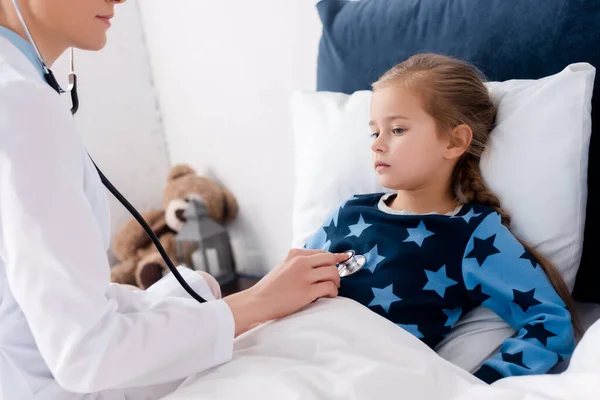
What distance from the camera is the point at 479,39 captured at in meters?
1.04

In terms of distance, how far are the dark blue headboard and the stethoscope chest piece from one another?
369 millimetres

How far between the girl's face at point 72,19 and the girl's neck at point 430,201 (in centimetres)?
60

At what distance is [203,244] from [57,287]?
1307 millimetres

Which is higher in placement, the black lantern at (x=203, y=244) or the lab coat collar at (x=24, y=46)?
the lab coat collar at (x=24, y=46)

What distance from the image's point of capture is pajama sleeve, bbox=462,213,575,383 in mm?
810

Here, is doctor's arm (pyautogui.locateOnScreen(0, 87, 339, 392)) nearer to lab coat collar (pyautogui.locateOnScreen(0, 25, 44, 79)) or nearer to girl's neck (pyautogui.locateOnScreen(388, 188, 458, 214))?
lab coat collar (pyautogui.locateOnScreen(0, 25, 44, 79))

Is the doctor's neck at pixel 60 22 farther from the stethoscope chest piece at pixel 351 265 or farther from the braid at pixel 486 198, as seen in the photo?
the braid at pixel 486 198

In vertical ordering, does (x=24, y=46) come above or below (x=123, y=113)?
above

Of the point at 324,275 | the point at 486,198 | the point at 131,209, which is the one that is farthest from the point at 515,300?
the point at 131,209

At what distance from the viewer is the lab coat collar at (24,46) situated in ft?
2.27

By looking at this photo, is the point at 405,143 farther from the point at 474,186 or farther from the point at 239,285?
the point at 239,285

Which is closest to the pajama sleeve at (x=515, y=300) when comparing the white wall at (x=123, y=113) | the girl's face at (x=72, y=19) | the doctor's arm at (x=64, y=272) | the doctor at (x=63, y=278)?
the doctor at (x=63, y=278)

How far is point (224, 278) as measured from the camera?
79.2 inches

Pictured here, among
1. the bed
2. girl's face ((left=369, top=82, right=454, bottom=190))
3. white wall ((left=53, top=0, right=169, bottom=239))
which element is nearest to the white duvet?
the bed
